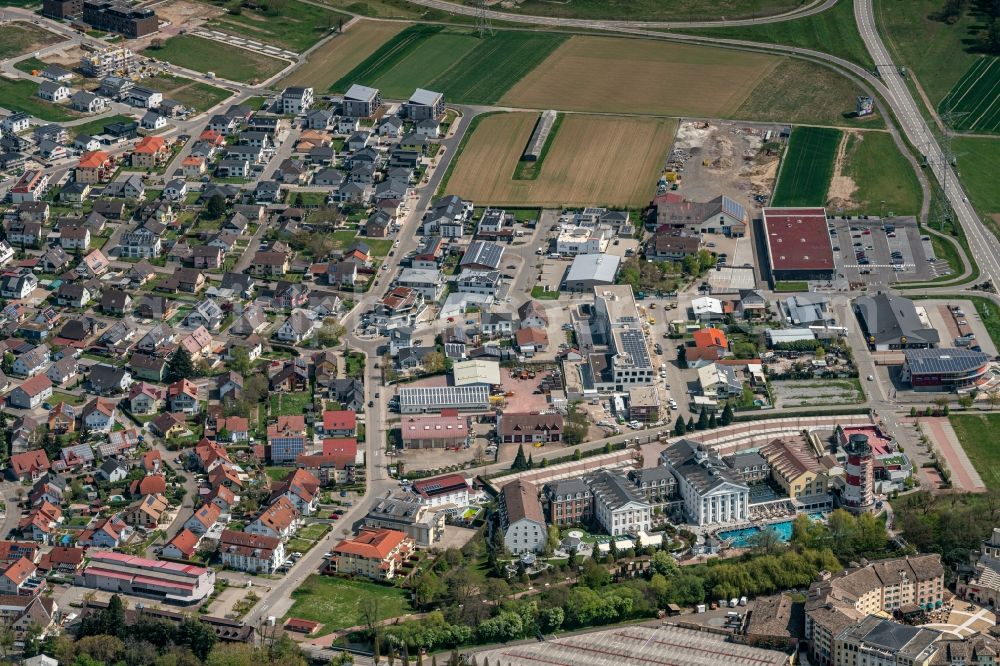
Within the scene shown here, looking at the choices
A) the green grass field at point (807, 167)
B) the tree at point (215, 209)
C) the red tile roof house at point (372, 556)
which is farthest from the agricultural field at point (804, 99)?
the red tile roof house at point (372, 556)

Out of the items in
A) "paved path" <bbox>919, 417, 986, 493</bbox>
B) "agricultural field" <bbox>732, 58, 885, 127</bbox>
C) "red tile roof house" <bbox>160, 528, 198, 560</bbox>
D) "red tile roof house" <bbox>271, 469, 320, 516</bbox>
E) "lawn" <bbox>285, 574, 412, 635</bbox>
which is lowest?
"red tile roof house" <bbox>160, 528, 198, 560</bbox>

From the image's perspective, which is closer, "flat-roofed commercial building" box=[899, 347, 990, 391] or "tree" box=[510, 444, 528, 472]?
"tree" box=[510, 444, 528, 472]

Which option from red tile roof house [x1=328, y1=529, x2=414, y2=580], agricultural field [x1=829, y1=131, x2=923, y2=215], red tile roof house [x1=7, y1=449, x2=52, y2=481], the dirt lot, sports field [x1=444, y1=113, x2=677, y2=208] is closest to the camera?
red tile roof house [x1=328, y1=529, x2=414, y2=580]

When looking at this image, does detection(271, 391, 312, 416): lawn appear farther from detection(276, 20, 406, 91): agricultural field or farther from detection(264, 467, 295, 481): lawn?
detection(276, 20, 406, 91): agricultural field

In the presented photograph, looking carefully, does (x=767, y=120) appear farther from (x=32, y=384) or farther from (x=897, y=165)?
(x=32, y=384)

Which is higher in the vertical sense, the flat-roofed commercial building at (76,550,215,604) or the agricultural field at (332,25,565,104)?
the agricultural field at (332,25,565,104)

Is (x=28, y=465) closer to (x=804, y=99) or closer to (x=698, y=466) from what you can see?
(x=698, y=466)

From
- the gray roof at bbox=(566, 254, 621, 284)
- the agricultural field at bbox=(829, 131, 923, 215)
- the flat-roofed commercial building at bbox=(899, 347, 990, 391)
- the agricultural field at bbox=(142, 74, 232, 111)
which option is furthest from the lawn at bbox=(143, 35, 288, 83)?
the flat-roofed commercial building at bbox=(899, 347, 990, 391)
